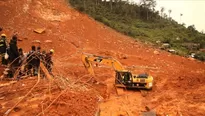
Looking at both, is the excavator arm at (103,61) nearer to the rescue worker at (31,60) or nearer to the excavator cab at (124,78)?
the excavator cab at (124,78)

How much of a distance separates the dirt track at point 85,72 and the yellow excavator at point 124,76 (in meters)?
0.32

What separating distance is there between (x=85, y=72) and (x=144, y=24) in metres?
28.6

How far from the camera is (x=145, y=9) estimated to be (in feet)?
155

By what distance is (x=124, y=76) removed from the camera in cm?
1073

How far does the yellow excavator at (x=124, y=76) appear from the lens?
10633 mm

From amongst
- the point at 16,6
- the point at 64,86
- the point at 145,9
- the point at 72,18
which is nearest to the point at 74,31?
the point at 72,18

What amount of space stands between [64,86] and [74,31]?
460 inches

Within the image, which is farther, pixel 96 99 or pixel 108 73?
pixel 108 73

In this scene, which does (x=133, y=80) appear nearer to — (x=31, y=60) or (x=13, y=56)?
(x=31, y=60)

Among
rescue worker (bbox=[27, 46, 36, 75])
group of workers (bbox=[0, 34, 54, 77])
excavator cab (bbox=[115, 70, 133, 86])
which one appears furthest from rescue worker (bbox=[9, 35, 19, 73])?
excavator cab (bbox=[115, 70, 133, 86])

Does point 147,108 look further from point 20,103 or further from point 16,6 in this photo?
point 16,6

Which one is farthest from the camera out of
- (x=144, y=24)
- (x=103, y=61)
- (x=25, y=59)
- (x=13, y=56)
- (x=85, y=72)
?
(x=144, y=24)

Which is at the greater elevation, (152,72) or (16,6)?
(16,6)

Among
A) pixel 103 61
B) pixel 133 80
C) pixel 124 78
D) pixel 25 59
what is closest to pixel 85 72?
pixel 103 61
